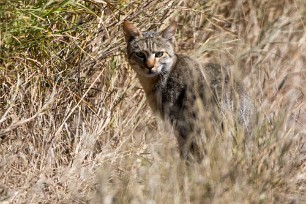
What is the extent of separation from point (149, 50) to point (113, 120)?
0.66 metres

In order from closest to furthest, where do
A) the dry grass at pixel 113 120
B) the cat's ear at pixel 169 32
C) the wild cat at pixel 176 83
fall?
the dry grass at pixel 113 120 < the wild cat at pixel 176 83 < the cat's ear at pixel 169 32

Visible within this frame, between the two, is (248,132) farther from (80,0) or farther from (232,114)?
(80,0)

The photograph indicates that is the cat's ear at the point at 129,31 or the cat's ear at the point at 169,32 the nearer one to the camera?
the cat's ear at the point at 129,31

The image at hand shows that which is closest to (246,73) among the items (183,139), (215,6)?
(215,6)

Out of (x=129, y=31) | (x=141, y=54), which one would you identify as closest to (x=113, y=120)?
(x=141, y=54)

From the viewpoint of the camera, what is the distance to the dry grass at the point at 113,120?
14.9ft

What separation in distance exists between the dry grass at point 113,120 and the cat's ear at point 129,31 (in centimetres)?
15

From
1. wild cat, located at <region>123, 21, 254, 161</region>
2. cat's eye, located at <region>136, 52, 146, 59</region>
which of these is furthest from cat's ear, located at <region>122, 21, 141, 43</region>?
cat's eye, located at <region>136, 52, 146, 59</region>

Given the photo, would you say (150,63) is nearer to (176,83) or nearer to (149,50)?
(149,50)

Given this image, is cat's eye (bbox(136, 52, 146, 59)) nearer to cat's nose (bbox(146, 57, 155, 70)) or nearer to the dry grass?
cat's nose (bbox(146, 57, 155, 70))

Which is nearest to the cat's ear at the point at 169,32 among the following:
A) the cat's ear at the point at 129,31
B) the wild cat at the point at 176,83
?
the wild cat at the point at 176,83

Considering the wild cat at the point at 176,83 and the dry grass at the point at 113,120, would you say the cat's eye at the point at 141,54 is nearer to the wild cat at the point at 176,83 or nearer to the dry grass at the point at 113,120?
the wild cat at the point at 176,83

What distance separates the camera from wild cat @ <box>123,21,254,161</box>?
5.57m

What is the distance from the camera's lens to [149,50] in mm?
6070
